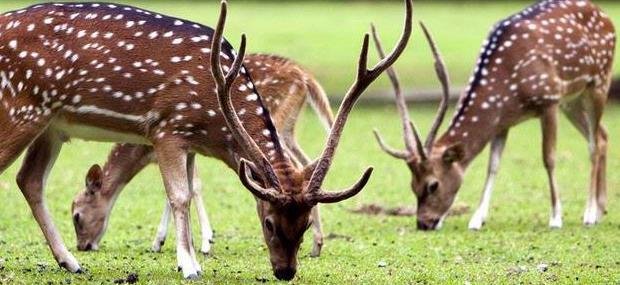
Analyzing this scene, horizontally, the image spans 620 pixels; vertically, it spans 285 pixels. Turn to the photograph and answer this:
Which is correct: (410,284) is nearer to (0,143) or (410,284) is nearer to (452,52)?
(0,143)

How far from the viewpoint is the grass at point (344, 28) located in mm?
23297

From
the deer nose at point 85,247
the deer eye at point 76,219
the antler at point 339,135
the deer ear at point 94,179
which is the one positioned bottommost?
the deer nose at point 85,247

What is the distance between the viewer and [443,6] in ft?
130

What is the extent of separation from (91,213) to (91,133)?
179 centimetres

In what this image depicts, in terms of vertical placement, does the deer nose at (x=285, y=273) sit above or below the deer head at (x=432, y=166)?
above

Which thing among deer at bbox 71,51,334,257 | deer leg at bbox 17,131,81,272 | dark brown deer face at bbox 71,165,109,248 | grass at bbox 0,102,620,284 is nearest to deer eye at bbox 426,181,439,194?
grass at bbox 0,102,620,284

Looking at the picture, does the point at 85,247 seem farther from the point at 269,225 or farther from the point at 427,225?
the point at 427,225

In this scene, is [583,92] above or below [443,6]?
above

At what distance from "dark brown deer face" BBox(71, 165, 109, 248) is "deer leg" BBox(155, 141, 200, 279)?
187cm

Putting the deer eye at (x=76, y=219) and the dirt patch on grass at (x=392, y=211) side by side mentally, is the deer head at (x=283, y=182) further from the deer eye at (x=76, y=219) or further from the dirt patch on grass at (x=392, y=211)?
the dirt patch on grass at (x=392, y=211)

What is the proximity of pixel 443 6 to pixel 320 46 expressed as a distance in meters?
14.2

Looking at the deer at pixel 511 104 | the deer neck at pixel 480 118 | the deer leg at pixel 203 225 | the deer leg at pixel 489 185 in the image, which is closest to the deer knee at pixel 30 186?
the deer leg at pixel 203 225

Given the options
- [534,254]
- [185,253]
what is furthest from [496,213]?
[185,253]

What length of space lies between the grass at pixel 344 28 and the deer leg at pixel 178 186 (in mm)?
12468
